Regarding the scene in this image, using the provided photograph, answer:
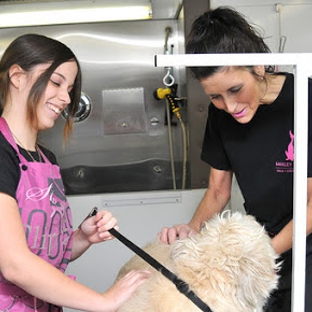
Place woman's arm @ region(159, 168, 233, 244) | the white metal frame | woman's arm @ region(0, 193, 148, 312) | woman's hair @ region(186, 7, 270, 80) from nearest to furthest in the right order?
the white metal frame < woman's arm @ region(0, 193, 148, 312) < woman's hair @ region(186, 7, 270, 80) < woman's arm @ region(159, 168, 233, 244)

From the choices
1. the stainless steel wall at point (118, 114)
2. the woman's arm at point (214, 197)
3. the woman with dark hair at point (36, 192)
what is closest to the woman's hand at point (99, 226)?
the woman with dark hair at point (36, 192)

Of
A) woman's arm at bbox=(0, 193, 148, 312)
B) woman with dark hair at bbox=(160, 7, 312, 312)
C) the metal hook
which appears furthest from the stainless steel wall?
woman's arm at bbox=(0, 193, 148, 312)

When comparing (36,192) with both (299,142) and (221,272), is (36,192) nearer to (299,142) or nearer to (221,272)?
(221,272)

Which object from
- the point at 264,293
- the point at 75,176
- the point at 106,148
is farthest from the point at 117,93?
the point at 264,293

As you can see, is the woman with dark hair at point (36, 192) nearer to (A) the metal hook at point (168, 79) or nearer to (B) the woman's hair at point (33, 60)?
(B) the woman's hair at point (33, 60)

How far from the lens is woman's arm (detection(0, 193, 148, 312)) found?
36.4 inches

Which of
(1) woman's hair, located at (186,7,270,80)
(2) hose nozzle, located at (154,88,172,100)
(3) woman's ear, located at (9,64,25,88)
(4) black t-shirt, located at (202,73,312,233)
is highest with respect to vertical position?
(1) woman's hair, located at (186,7,270,80)

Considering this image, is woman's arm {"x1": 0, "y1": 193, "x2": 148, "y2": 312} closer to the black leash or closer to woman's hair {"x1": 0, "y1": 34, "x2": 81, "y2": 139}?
the black leash

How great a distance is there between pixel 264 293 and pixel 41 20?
7.89 ft

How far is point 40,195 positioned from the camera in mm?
1106

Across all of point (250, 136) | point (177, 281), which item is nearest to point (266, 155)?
point (250, 136)

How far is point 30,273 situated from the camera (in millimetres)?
927

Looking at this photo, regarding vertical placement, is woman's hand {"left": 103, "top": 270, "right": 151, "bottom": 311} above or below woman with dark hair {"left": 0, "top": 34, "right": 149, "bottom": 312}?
below

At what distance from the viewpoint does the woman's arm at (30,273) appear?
92 cm
